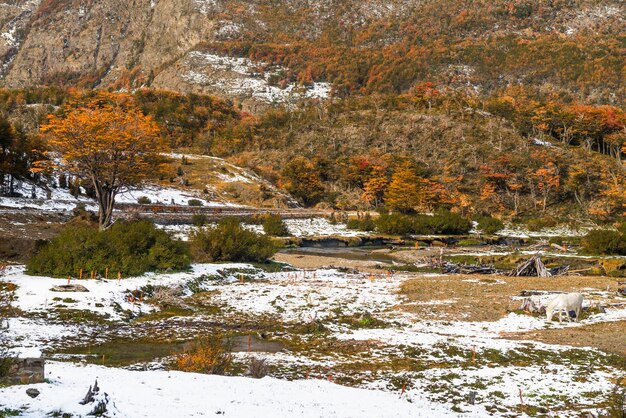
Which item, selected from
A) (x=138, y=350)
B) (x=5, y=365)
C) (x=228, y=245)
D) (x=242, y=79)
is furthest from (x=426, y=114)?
(x=5, y=365)

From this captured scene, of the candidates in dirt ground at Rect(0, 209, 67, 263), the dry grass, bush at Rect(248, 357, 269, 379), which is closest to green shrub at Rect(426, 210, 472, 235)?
the dry grass

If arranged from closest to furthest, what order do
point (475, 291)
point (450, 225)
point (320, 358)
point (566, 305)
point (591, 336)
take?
point (320, 358), point (591, 336), point (566, 305), point (475, 291), point (450, 225)

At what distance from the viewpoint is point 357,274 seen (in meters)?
28.9

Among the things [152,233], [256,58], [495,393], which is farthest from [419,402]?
[256,58]

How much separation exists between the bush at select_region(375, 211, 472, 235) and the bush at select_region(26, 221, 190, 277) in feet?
104

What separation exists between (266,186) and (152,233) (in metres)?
54.5

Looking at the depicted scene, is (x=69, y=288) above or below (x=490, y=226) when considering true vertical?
above

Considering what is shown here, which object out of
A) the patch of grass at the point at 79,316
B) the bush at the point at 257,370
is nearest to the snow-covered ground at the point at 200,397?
the bush at the point at 257,370

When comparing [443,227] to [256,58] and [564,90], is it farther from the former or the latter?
[256,58]

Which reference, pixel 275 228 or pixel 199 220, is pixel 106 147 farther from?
pixel 275 228

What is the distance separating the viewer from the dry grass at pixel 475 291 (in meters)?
18.5

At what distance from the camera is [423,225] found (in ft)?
182

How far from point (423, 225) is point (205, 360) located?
→ 47.0 metres

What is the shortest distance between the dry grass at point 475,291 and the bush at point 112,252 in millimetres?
11534
